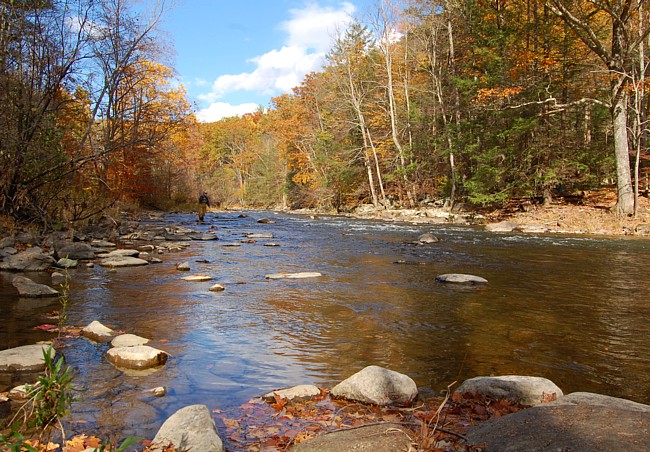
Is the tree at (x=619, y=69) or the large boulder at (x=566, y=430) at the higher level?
the tree at (x=619, y=69)

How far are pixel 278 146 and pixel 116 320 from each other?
49.1 meters

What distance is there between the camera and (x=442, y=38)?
28219mm

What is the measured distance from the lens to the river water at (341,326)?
4199 millimetres

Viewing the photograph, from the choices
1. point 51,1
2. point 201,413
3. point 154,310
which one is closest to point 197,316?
point 154,310

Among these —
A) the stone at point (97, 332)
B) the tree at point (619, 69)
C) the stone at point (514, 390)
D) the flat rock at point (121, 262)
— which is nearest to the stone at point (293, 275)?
the flat rock at point (121, 262)

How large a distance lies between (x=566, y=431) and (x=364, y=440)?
1.10 metres

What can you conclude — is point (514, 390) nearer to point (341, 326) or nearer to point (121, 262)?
point (341, 326)

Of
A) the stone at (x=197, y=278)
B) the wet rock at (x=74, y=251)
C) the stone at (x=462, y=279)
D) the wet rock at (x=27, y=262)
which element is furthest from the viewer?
the wet rock at (x=74, y=251)

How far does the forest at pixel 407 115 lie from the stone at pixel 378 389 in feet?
34.8

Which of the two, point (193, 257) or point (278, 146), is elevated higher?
point (278, 146)

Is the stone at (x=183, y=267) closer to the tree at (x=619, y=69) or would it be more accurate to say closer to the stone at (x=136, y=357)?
the stone at (x=136, y=357)

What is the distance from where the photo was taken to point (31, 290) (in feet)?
23.8

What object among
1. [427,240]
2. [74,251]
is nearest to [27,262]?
[74,251]

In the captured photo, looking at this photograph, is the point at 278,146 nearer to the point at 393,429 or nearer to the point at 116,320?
the point at 116,320
